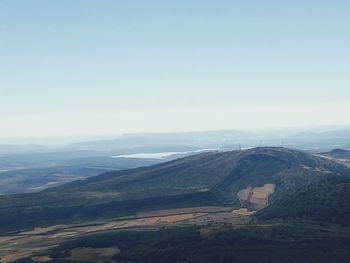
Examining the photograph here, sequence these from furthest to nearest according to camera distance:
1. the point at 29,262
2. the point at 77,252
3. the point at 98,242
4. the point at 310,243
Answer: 1. the point at 98,242
2. the point at 77,252
3. the point at 29,262
4. the point at 310,243

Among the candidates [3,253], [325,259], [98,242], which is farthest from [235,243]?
[3,253]

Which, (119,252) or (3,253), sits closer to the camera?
(119,252)

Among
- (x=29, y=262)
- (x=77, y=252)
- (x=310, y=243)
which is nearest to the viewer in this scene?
(x=310, y=243)

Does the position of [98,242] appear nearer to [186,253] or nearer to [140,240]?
[140,240]

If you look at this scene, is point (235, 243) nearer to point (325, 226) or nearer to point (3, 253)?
point (325, 226)

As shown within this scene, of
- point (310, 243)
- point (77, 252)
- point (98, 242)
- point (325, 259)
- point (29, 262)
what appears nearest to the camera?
point (325, 259)

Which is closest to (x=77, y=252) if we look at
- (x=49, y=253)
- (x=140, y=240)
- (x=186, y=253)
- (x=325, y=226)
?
(x=49, y=253)

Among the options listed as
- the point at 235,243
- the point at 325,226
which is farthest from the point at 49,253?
the point at 325,226

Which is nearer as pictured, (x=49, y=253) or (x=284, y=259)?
(x=284, y=259)

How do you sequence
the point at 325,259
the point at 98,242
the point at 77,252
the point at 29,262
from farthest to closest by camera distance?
the point at 98,242 → the point at 77,252 → the point at 29,262 → the point at 325,259
